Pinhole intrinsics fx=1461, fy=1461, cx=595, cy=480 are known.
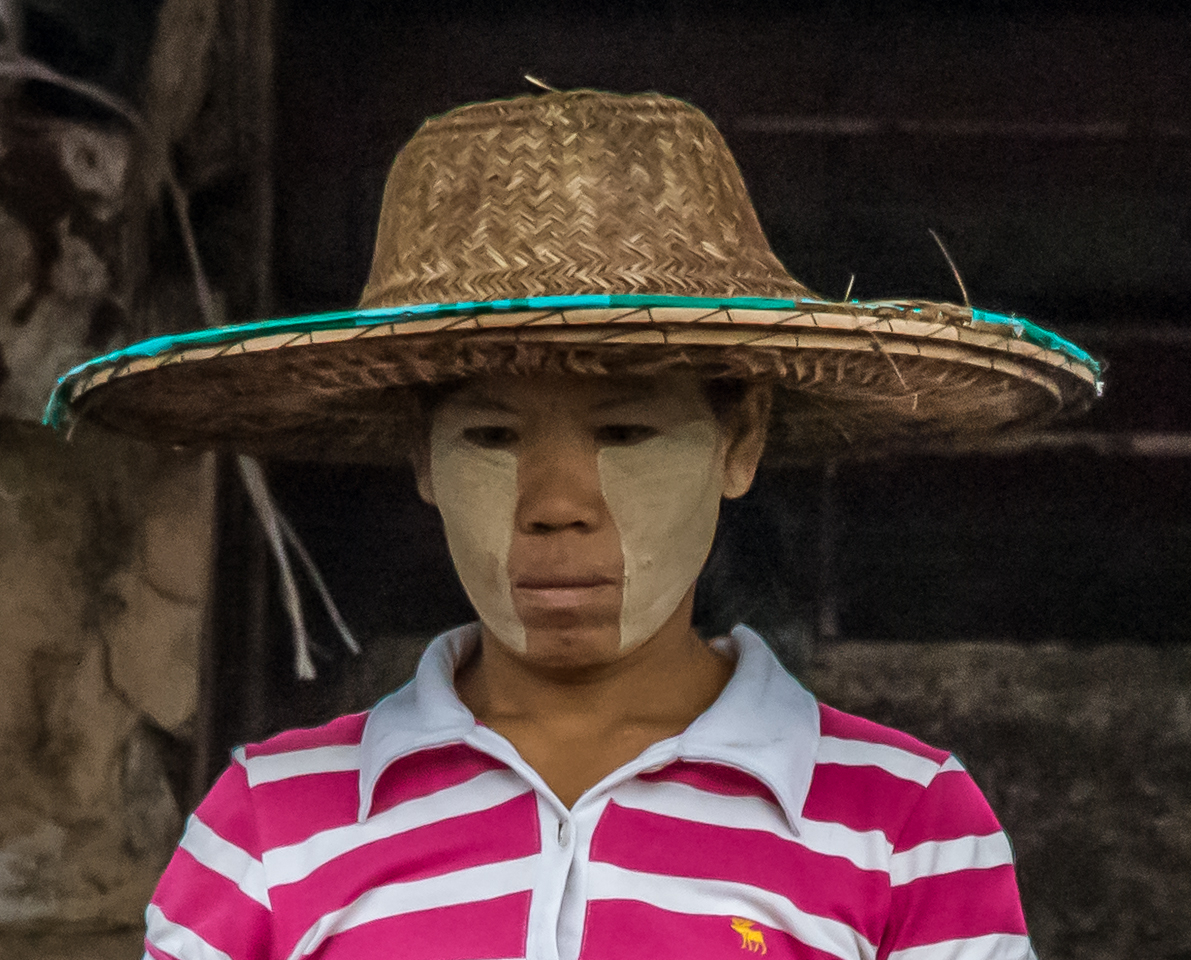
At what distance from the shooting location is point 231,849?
4.63ft

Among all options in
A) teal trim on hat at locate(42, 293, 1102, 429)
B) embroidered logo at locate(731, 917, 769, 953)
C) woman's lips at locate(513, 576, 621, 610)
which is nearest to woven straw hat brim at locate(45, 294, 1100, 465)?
teal trim on hat at locate(42, 293, 1102, 429)

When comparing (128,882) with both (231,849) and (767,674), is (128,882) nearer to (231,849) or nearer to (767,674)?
(231,849)

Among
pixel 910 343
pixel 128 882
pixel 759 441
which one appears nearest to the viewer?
pixel 910 343

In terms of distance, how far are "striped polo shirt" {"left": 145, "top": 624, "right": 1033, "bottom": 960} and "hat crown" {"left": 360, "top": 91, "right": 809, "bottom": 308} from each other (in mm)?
413

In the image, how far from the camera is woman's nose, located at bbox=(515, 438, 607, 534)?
51.5 inches

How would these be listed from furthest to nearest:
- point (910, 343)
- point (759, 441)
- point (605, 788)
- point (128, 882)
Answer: point (128, 882) → point (759, 441) → point (605, 788) → point (910, 343)

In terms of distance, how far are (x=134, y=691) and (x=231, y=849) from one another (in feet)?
2.04

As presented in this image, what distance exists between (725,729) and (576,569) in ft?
0.72

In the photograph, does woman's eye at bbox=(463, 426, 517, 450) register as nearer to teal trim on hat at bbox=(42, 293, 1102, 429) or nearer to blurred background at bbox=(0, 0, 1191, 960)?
teal trim on hat at bbox=(42, 293, 1102, 429)

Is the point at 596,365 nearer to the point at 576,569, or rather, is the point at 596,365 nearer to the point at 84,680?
the point at 576,569

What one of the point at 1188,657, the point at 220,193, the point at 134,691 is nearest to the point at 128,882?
the point at 134,691

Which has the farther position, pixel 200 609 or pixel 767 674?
pixel 200 609

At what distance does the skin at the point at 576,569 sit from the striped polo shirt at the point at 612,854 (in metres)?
0.06

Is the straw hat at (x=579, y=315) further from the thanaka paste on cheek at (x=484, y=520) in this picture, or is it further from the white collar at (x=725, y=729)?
the white collar at (x=725, y=729)
